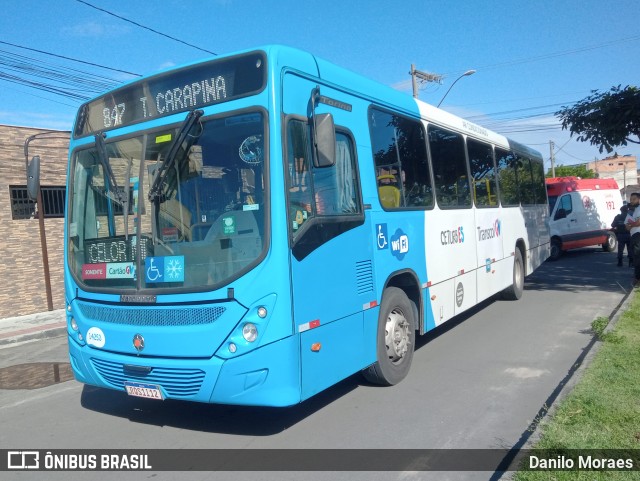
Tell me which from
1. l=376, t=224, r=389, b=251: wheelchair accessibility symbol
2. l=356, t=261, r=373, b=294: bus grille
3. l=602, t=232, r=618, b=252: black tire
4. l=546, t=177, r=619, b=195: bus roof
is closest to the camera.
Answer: l=356, t=261, r=373, b=294: bus grille

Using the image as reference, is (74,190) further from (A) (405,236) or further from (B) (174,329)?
(A) (405,236)

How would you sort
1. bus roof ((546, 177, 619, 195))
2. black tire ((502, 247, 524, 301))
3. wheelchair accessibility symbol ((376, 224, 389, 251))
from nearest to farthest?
wheelchair accessibility symbol ((376, 224, 389, 251)) → black tire ((502, 247, 524, 301)) → bus roof ((546, 177, 619, 195))

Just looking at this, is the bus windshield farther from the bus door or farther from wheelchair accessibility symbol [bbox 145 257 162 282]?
the bus door

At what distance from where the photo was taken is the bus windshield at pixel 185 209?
4641mm

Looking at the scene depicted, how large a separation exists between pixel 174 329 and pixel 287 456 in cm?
137

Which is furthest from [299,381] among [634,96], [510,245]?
[634,96]

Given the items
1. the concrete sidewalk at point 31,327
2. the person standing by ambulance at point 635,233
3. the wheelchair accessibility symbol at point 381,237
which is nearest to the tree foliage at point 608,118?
the person standing by ambulance at point 635,233

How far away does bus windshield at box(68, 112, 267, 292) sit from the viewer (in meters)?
4.64

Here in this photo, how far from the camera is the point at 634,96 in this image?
12.3 metres

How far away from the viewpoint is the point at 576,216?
68.5 feet

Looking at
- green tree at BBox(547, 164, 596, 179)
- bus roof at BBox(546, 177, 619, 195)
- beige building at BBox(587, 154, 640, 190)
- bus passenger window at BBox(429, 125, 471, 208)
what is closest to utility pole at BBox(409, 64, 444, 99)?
bus roof at BBox(546, 177, 619, 195)

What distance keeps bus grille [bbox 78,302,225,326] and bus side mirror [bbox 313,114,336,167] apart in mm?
1448

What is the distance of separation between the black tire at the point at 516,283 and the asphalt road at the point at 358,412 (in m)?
2.72

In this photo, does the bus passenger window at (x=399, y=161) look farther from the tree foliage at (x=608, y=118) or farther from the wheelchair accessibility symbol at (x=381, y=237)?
the tree foliage at (x=608, y=118)
